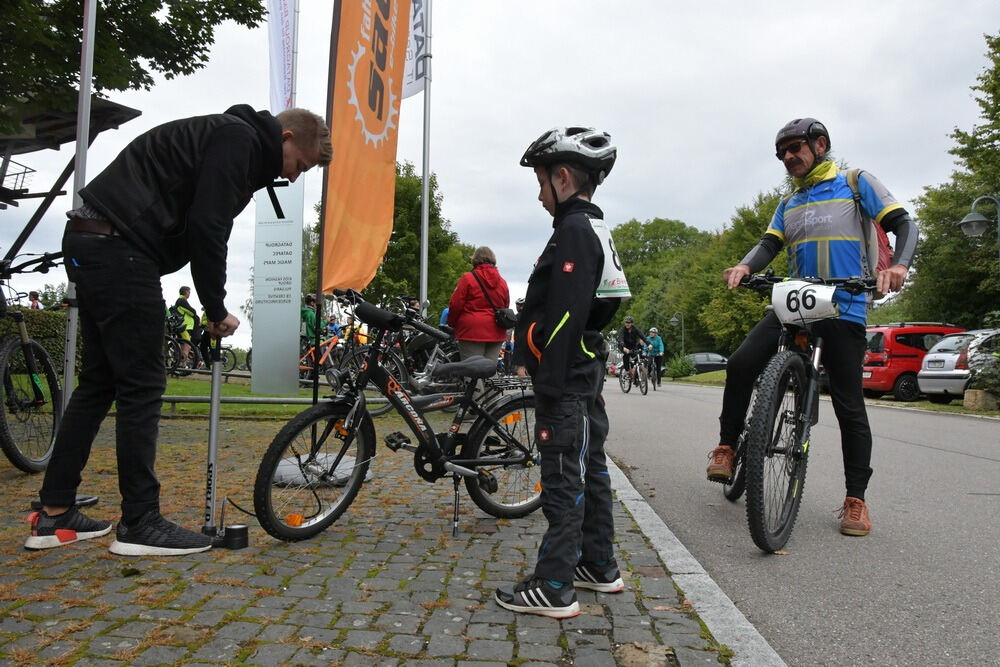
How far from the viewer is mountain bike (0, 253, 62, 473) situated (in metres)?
4.74

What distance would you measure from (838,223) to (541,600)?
2.89 meters

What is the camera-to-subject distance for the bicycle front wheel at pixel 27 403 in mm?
4766

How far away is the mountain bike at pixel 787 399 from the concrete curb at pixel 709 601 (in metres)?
0.43

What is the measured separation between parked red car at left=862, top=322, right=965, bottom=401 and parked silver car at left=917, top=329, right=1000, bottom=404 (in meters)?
1.33

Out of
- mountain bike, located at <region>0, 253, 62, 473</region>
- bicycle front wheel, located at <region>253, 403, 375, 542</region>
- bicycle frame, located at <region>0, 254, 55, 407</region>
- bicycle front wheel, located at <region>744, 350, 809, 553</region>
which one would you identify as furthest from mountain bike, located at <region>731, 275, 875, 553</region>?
mountain bike, located at <region>0, 253, 62, 473</region>

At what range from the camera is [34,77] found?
855 cm

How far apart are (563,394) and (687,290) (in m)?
62.4

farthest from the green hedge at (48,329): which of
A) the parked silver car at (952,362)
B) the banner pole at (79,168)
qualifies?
the parked silver car at (952,362)

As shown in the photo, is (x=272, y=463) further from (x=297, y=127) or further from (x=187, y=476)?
(x=187, y=476)

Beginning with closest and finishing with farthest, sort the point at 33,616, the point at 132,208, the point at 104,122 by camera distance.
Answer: the point at 33,616, the point at 132,208, the point at 104,122

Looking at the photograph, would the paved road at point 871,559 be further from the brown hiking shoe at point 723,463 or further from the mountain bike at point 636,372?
the mountain bike at point 636,372

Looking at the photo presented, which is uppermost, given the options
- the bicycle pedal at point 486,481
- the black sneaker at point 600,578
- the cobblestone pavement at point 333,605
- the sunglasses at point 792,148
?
the sunglasses at point 792,148

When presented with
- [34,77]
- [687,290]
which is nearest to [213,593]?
[34,77]

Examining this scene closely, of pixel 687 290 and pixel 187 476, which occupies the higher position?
pixel 687 290
